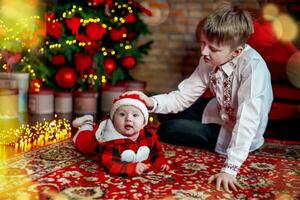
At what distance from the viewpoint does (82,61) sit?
2.90m

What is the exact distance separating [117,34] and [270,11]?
3.80 feet

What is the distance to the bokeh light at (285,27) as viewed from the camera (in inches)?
112

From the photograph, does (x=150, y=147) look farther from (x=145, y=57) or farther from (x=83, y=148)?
(x=145, y=57)

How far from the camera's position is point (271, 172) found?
1.78 metres

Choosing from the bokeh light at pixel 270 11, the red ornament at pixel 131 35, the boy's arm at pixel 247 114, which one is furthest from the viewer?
the bokeh light at pixel 270 11

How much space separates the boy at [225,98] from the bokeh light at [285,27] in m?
0.91

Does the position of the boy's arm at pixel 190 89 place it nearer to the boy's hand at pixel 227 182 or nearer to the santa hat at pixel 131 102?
the santa hat at pixel 131 102

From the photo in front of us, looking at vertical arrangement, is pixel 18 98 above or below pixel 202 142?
above

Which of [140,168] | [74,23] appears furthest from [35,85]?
[140,168]

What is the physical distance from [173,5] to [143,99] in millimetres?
2024

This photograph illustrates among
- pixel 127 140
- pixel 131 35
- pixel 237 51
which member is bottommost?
pixel 127 140

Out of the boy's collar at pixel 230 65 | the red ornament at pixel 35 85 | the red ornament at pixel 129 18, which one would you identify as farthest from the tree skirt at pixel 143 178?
the red ornament at pixel 129 18

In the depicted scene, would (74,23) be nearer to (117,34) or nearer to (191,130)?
(117,34)

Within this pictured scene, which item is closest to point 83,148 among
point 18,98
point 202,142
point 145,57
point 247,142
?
point 202,142
